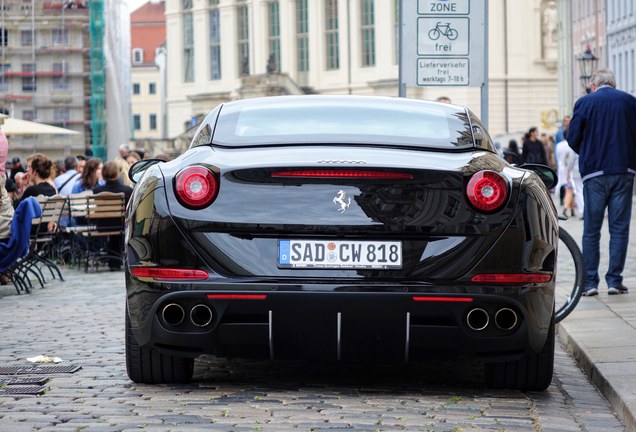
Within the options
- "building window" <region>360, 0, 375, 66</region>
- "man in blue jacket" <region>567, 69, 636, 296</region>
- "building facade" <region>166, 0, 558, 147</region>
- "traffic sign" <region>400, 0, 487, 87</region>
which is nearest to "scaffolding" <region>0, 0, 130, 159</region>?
"building facade" <region>166, 0, 558, 147</region>

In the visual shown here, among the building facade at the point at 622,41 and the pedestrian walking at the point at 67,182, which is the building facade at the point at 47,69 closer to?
the building facade at the point at 622,41

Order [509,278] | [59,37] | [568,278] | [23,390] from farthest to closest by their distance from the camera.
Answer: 1. [59,37]
2. [568,278]
3. [23,390]
4. [509,278]

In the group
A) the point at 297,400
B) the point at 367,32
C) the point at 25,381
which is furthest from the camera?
the point at 367,32

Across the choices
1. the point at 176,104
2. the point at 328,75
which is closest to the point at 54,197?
the point at 328,75

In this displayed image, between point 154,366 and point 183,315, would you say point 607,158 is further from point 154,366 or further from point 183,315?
point 183,315

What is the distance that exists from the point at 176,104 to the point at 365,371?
319ft

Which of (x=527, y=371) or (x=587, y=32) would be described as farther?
(x=587, y=32)

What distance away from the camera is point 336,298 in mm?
6395

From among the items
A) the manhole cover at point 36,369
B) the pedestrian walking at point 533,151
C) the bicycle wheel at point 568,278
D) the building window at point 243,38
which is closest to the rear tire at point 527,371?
the manhole cover at point 36,369

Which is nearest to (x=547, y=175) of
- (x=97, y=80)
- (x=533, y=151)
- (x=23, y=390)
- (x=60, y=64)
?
(x=23, y=390)

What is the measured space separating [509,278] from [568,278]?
3688 millimetres

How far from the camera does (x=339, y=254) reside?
645 cm

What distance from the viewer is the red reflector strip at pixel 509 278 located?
648cm

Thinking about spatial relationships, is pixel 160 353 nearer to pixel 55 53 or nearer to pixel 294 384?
pixel 294 384
